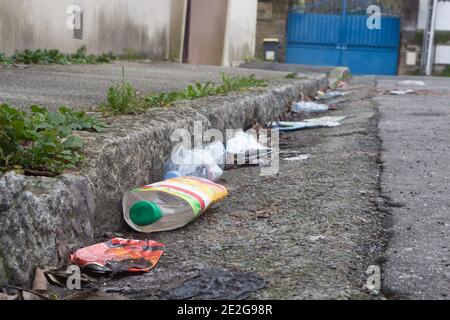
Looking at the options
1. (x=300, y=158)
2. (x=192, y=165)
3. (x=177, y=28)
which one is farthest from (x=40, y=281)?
(x=177, y=28)

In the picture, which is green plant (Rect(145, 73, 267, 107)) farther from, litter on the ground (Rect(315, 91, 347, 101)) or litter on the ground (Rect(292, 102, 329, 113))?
litter on the ground (Rect(315, 91, 347, 101))

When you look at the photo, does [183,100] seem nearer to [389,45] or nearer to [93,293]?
[93,293]

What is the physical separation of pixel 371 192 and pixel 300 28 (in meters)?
12.8

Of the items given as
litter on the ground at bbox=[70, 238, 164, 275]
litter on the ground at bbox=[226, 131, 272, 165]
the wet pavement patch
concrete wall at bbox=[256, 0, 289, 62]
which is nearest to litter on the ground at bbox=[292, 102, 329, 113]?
litter on the ground at bbox=[226, 131, 272, 165]

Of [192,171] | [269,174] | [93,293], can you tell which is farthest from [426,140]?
[93,293]

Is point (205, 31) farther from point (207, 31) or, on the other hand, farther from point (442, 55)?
point (442, 55)

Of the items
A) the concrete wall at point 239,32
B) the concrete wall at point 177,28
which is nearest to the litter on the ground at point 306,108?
the concrete wall at point 177,28

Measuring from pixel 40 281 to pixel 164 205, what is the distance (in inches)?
24.8

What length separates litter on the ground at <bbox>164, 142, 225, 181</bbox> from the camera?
258 cm

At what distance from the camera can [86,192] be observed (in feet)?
6.05

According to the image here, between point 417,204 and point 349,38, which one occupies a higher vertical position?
point 349,38

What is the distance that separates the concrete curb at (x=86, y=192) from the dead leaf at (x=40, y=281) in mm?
15

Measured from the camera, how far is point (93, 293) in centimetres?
160

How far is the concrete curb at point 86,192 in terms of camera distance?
1.58 meters
